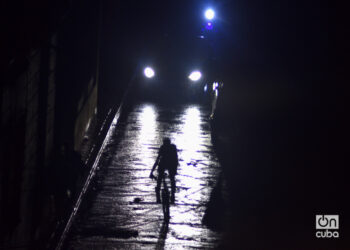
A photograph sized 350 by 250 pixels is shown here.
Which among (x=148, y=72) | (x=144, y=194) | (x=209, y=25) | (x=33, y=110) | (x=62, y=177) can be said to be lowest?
(x=62, y=177)

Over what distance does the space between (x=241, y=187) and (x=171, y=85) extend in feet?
55.8

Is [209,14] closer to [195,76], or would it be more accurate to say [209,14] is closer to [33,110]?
[195,76]

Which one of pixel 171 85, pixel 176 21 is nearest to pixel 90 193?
pixel 171 85

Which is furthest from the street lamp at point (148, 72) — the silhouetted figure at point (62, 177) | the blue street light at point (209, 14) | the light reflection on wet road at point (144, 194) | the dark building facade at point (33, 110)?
the silhouetted figure at point (62, 177)

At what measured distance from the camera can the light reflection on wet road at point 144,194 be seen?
1280 centimetres

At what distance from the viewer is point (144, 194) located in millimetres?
15820

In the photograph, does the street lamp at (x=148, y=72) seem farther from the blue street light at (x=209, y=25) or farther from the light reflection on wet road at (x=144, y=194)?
the light reflection on wet road at (x=144, y=194)

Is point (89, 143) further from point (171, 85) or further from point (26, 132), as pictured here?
point (171, 85)

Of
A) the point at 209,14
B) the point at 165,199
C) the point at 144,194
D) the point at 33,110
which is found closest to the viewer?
the point at 33,110

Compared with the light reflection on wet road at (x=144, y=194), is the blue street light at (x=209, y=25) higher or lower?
higher

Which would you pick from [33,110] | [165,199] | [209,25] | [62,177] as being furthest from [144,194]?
[209,25]

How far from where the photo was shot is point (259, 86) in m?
23.0

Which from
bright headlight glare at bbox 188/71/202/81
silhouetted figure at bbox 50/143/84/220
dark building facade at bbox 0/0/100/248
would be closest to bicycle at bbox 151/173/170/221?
silhouetted figure at bbox 50/143/84/220

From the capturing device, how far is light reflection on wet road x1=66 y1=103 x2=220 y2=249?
12.8 meters
